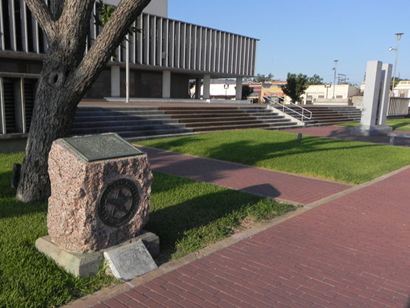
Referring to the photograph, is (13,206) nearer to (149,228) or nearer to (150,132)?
(149,228)

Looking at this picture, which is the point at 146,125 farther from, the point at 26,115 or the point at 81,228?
the point at 81,228

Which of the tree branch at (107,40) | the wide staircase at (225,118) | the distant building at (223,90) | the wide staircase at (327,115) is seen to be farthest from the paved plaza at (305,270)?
the distant building at (223,90)

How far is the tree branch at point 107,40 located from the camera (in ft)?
16.0

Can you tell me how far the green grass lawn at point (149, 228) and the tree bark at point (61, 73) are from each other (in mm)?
533

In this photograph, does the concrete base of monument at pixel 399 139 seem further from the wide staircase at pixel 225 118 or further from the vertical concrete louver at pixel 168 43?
the vertical concrete louver at pixel 168 43

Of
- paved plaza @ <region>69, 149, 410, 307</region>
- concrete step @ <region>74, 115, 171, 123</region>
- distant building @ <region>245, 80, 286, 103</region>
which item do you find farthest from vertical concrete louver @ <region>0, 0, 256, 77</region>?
paved plaza @ <region>69, 149, 410, 307</region>

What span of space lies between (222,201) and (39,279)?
11.1 ft

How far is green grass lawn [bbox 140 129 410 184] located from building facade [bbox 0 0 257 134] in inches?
245

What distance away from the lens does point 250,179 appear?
8.34 meters

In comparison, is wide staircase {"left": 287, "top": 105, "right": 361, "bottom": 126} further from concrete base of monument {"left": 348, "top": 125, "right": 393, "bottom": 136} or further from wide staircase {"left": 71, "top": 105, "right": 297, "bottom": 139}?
concrete base of monument {"left": 348, "top": 125, "right": 393, "bottom": 136}

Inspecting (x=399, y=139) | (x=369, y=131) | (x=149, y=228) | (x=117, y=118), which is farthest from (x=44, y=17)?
(x=369, y=131)

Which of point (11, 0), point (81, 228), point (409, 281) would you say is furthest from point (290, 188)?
point (11, 0)

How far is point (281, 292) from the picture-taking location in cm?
361

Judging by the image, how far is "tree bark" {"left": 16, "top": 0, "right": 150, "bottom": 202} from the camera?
5.06 m
